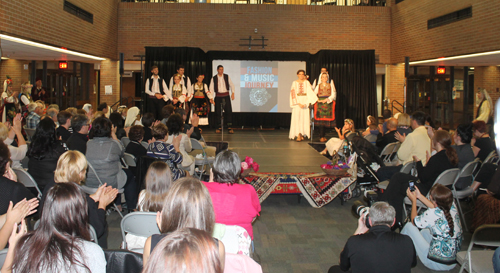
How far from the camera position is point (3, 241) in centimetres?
231

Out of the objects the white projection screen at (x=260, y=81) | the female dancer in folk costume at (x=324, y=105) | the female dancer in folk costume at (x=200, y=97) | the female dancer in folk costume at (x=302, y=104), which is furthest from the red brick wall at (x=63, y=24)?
the female dancer in folk costume at (x=324, y=105)

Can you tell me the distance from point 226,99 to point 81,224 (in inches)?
394

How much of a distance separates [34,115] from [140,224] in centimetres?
451

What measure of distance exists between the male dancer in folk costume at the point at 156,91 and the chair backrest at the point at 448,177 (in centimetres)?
793

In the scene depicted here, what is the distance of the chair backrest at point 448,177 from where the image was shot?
4.10 metres

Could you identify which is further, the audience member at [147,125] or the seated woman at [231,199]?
the audience member at [147,125]

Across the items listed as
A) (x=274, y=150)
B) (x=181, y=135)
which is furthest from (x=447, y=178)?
(x=274, y=150)

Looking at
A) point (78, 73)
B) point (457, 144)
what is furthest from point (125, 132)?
point (78, 73)

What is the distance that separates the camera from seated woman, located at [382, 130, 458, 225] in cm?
421

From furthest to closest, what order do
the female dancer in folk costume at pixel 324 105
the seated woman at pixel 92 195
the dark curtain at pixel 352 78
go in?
the dark curtain at pixel 352 78
the female dancer in folk costume at pixel 324 105
the seated woman at pixel 92 195

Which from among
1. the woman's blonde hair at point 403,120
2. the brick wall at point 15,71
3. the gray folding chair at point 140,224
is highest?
the brick wall at point 15,71

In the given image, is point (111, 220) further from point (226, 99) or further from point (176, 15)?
point (176, 15)

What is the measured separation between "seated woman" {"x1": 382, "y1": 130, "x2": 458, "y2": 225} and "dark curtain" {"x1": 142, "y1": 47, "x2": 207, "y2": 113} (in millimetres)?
9113

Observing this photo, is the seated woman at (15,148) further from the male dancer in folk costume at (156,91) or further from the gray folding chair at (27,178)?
the male dancer in folk costume at (156,91)
